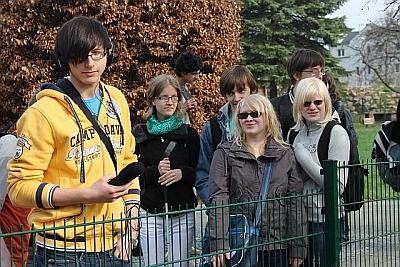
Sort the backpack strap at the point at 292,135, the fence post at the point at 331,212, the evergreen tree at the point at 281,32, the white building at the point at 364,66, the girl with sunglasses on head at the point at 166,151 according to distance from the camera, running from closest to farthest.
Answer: the fence post at the point at 331,212 → the backpack strap at the point at 292,135 → the girl with sunglasses on head at the point at 166,151 → the evergreen tree at the point at 281,32 → the white building at the point at 364,66

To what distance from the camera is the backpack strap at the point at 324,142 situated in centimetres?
502

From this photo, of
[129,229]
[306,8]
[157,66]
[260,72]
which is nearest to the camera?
[129,229]

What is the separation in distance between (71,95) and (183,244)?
5.78 feet

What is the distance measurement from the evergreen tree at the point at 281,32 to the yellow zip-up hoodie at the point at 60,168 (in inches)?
1305

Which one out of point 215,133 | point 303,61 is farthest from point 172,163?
point 303,61

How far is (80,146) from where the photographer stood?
11.0 feet

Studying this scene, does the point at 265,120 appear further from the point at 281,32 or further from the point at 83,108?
the point at 281,32

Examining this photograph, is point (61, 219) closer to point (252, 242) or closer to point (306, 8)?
point (252, 242)

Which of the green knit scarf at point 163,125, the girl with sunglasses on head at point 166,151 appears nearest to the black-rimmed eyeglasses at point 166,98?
the girl with sunglasses on head at point 166,151

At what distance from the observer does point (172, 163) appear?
18.5 ft

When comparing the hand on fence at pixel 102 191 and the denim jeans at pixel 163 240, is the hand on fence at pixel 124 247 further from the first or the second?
the hand on fence at pixel 102 191

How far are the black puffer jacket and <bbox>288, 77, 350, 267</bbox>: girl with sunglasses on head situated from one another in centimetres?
85

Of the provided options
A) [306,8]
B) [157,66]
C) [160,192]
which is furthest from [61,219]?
[306,8]

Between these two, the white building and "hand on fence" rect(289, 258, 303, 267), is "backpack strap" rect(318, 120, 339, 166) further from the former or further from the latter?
the white building
